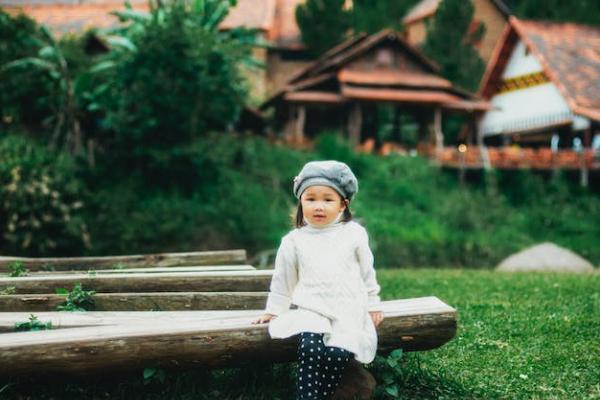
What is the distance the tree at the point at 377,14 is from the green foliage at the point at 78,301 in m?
28.3

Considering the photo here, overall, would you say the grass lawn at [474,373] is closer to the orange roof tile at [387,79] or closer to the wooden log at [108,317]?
the wooden log at [108,317]

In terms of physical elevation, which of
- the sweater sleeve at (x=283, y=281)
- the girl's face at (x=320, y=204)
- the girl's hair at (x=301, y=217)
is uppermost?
the girl's face at (x=320, y=204)

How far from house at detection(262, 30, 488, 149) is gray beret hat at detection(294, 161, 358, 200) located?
Answer: 2172 cm

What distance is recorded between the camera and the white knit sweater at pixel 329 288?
9.96 ft

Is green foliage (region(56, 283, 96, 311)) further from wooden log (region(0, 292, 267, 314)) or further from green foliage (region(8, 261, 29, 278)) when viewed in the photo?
green foliage (region(8, 261, 29, 278))

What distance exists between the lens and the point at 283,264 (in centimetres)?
326

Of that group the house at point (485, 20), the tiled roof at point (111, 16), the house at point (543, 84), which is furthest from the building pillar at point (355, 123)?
the house at point (485, 20)

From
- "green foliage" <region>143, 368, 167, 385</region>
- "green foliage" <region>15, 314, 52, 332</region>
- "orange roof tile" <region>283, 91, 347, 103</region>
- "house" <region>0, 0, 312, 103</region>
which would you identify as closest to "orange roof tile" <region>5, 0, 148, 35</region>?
"house" <region>0, 0, 312, 103</region>

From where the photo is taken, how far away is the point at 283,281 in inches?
128

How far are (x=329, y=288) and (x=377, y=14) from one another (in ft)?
106

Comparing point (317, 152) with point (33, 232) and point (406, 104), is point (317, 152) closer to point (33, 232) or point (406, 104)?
point (406, 104)

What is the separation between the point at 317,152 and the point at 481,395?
19.8m

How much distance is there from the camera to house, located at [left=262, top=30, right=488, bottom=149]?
25.3 m

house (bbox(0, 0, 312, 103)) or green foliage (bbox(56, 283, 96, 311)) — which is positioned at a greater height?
house (bbox(0, 0, 312, 103))
